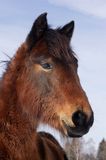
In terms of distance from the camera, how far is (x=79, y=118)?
666 cm

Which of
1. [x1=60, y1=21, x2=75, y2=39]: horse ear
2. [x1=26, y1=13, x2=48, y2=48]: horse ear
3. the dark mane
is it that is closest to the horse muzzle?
the dark mane

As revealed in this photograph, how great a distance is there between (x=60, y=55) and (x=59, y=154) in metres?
3.61

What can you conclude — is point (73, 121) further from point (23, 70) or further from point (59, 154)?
point (59, 154)

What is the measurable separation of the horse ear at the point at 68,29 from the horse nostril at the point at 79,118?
2.04 m

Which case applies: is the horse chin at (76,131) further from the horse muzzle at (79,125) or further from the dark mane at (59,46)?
the dark mane at (59,46)

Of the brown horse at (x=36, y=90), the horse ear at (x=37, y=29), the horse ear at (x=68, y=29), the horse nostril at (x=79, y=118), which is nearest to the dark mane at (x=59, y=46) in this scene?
the brown horse at (x=36, y=90)

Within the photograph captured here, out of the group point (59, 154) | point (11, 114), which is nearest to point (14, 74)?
point (11, 114)

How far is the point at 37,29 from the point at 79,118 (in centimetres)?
186

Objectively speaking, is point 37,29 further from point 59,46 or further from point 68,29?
point 68,29

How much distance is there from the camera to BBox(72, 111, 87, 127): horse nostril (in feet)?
21.7

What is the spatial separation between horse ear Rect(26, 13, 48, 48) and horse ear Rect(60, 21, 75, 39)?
58 centimetres

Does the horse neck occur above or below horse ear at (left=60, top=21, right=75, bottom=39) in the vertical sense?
below

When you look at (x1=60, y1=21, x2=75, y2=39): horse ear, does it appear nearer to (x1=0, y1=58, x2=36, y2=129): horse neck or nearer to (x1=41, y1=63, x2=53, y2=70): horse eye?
(x1=41, y1=63, x2=53, y2=70): horse eye

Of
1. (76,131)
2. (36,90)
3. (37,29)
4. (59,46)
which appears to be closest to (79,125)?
(76,131)
